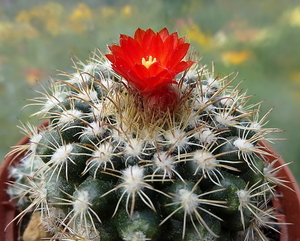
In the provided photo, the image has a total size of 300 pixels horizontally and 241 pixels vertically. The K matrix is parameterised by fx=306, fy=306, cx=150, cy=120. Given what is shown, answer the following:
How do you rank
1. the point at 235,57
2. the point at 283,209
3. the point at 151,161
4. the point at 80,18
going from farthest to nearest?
the point at 80,18 < the point at 235,57 < the point at 283,209 < the point at 151,161

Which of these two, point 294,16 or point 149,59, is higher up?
point 294,16

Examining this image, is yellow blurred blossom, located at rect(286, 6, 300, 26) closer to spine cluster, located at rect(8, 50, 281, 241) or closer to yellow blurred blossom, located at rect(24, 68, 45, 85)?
spine cluster, located at rect(8, 50, 281, 241)

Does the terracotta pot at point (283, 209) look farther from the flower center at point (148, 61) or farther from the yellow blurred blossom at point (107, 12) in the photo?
the yellow blurred blossom at point (107, 12)

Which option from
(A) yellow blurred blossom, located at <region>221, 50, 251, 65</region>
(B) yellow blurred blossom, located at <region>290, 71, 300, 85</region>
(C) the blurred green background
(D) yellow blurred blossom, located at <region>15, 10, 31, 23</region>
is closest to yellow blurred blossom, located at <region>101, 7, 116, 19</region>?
(C) the blurred green background

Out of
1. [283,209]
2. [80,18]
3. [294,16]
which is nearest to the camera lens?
[283,209]

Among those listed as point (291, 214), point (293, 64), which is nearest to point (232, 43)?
point (293, 64)

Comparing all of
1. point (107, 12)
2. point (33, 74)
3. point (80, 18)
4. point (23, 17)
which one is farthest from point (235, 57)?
point (23, 17)

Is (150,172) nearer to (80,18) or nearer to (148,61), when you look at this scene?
(148,61)
